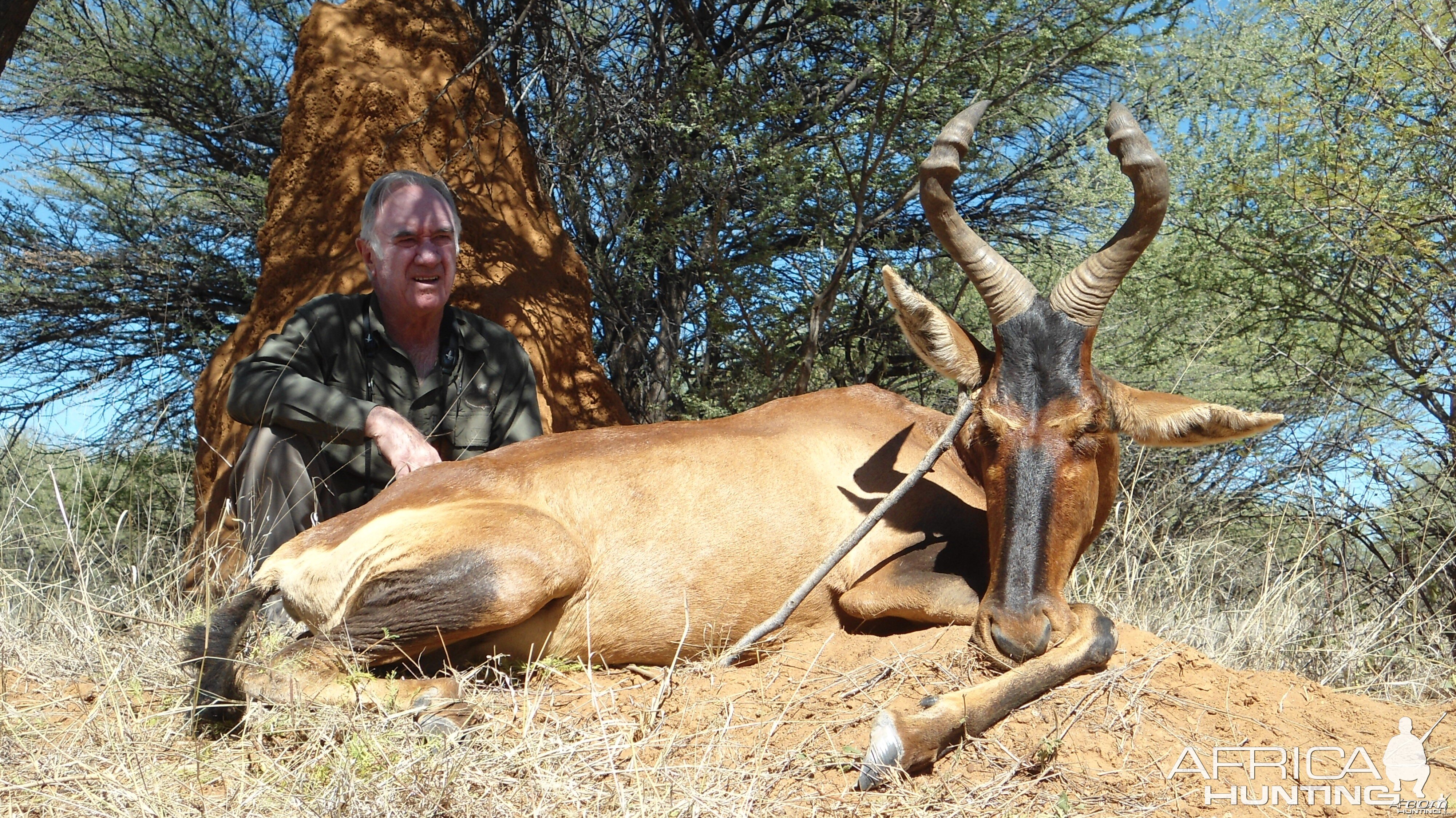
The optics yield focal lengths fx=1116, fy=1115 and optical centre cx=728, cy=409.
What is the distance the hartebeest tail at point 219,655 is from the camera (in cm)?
345

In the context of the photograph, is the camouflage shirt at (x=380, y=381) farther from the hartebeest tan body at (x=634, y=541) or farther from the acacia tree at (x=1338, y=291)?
the acacia tree at (x=1338, y=291)

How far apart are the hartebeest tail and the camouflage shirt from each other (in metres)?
1.24

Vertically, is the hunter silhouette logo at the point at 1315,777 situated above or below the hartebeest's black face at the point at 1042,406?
below

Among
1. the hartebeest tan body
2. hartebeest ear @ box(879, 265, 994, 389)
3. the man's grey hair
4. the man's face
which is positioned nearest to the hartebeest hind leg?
the hartebeest tan body

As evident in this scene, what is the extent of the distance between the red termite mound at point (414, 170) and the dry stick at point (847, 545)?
2507 millimetres

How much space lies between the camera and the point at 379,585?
3762 mm

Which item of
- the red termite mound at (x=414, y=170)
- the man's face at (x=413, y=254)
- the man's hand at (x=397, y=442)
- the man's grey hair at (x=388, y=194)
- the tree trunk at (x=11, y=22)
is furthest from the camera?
the red termite mound at (x=414, y=170)

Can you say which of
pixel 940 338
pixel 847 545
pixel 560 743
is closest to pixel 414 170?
pixel 940 338

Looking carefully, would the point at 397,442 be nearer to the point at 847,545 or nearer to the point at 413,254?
the point at 413,254

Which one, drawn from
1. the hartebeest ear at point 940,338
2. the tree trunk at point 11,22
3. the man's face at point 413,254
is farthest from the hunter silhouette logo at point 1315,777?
the tree trunk at point 11,22

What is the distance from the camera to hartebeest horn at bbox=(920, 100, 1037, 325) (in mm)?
4152

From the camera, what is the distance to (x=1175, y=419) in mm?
3973

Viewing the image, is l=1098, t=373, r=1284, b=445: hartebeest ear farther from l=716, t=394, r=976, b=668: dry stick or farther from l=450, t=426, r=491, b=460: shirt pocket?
l=450, t=426, r=491, b=460: shirt pocket

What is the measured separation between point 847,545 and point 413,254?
2.64 meters
